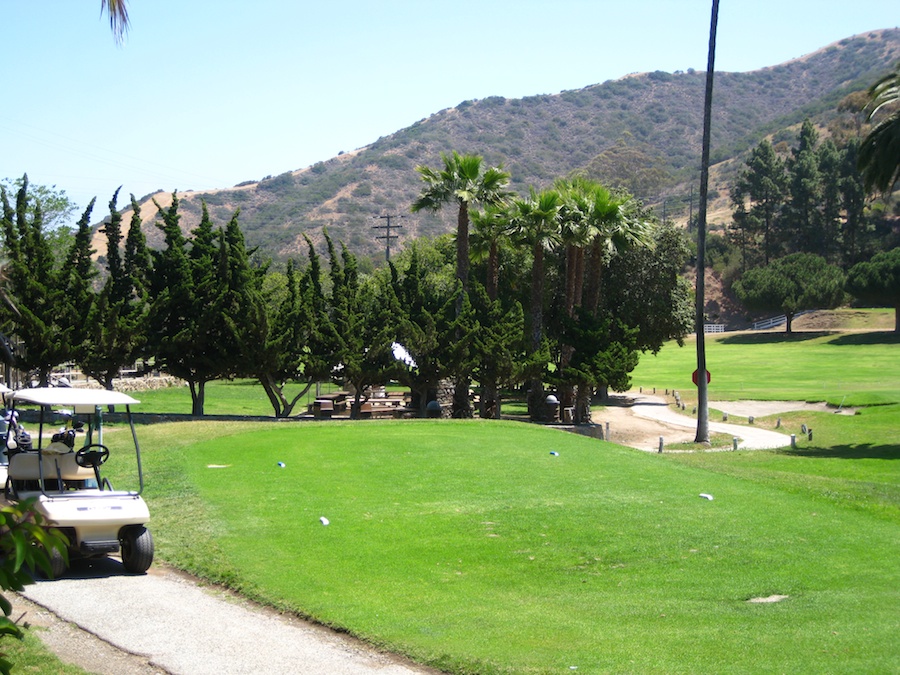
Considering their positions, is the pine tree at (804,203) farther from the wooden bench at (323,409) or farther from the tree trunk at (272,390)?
the tree trunk at (272,390)

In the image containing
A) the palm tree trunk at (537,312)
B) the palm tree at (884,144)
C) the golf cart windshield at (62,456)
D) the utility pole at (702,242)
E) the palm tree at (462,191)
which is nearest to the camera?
the golf cart windshield at (62,456)

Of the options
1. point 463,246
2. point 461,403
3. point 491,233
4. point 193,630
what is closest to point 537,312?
point 491,233

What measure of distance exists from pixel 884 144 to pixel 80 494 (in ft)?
102

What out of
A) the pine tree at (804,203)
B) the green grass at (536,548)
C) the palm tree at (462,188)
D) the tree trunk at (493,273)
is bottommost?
the green grass at (536,548)

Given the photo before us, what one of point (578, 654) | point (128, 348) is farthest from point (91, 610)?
point (128, 348)

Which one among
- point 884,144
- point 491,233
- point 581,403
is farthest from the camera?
point 491,233

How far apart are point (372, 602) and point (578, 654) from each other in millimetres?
2754

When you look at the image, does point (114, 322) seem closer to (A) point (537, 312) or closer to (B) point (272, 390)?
(B) point (272, 390)

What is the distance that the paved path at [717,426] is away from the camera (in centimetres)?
3866

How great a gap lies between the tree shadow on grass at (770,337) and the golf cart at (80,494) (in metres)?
90.4

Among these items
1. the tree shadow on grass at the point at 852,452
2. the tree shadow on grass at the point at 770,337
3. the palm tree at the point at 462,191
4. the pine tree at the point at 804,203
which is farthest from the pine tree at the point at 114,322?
the pine tree at the point at 804,203

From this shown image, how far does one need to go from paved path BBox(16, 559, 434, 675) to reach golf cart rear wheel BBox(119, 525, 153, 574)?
17 centimetres

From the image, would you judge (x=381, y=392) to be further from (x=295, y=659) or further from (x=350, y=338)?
(x=295, y=659)

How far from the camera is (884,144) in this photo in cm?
→ 3378
